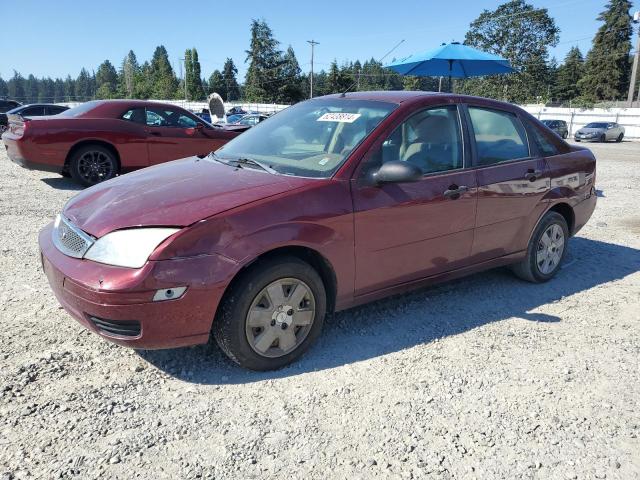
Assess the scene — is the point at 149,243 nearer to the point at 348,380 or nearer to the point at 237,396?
the point at 237,396

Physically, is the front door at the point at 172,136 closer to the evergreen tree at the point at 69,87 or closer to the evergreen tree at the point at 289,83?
the evergreen tree at the point at 289,83

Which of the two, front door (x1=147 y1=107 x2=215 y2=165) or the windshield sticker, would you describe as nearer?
the windshield sticker

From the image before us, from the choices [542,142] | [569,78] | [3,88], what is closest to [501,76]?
[569,78]

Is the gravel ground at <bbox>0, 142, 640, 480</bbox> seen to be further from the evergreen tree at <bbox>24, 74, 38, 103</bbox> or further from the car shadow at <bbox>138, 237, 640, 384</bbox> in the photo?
the evergreen tree at <bbox>24, 74, 38, 103</bbox>

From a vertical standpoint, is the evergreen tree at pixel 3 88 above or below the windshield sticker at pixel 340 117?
above

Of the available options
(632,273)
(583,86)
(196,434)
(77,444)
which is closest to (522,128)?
(632,273)

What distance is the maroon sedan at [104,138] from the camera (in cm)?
820

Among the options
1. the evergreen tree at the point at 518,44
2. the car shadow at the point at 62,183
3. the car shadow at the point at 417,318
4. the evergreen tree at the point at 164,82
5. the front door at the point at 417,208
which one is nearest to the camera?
the car shadow at the point at 417,318

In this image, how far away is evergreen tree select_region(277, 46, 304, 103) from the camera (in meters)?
79.6

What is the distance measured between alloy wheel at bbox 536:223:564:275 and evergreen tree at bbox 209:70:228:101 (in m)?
102

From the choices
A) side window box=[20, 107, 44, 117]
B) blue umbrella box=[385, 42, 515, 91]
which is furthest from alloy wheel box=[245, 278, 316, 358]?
side window box=[20, 107, 44, 117]

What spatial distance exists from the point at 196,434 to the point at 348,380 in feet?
3.09

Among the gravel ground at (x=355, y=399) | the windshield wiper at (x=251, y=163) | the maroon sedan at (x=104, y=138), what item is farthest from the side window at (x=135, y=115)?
the windshield wiper at (x=251, y=163)

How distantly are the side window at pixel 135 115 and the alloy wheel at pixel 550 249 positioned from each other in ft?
22.9
